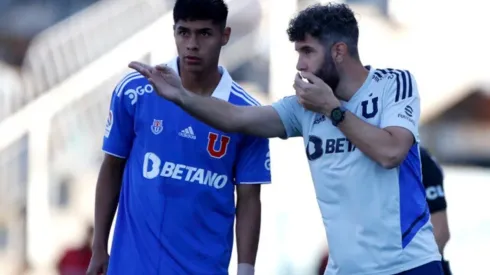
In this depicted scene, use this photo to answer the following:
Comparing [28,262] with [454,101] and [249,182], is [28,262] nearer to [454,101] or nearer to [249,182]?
[454,101]

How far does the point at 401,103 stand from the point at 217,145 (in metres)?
0.82

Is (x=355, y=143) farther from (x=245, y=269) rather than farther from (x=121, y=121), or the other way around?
A: (x=121, y=121)

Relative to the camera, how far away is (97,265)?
17.1 ft

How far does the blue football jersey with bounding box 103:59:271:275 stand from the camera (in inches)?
197

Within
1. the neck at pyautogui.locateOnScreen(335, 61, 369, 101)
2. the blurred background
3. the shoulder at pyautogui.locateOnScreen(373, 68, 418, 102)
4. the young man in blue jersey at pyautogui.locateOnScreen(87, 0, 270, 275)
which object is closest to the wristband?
the young man in blue jersey at pyautogui.locateOnScreen(87, 0, 270, 275)

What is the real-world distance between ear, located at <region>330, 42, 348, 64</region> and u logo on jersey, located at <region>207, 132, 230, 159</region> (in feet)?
2.10

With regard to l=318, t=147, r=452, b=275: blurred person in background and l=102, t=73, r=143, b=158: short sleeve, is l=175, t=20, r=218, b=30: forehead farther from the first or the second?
l=318, t=147, r=452, b=275: blurred person in background

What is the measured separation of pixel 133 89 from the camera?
5.04 m

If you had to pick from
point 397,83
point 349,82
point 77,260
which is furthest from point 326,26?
point 77,260

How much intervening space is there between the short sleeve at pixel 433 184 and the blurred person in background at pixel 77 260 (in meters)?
6.07

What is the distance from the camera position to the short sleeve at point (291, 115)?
15.5 ft

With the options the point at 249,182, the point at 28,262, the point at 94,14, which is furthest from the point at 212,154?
the point at 94,14

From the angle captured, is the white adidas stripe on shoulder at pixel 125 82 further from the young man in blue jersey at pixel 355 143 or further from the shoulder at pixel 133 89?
the young man in blue jersey at pixel 355 143

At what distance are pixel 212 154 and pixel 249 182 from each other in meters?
0.20
